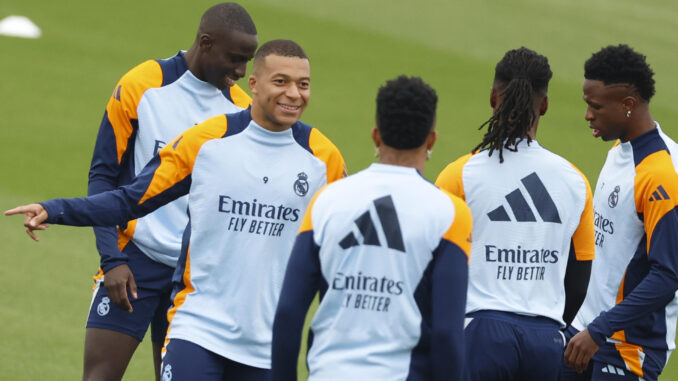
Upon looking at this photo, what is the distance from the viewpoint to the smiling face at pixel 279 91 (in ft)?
15.4

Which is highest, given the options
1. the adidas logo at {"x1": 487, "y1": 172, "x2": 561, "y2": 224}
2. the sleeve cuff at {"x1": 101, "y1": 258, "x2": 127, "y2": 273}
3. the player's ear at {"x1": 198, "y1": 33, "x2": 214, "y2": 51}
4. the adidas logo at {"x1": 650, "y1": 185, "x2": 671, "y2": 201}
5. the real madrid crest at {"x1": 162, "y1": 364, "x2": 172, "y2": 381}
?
the player's ear at {"x1": 198, "y1": 33, "x2": 214, "y2": 51}

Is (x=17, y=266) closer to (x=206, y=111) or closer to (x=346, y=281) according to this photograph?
(x=206, y=111)

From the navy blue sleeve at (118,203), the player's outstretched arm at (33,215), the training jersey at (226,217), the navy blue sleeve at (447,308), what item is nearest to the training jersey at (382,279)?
the navy blue sleeve at (447,308)

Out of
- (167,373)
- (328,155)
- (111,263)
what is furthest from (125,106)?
(167,373)

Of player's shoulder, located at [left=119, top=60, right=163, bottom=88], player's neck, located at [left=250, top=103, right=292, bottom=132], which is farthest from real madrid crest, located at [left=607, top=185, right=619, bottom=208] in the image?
player's shoulder, located at [left=119, top=60, right=163, bottom=88]

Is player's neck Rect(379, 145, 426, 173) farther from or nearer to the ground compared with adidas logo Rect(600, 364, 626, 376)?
farther from the ground

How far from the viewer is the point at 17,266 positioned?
892 centimetres

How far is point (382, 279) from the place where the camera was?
3617mm

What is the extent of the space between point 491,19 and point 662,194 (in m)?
11.5

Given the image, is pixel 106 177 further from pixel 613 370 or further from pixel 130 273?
pixel 613 370

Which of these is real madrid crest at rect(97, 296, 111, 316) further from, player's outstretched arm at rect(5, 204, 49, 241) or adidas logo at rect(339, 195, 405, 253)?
adidas logo at rect(339, 195, 405, 253)

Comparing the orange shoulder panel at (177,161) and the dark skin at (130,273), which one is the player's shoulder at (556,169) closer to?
the orange shoulder panel at (177,161)

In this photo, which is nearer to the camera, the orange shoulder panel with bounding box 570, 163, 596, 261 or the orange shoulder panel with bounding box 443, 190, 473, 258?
the orange shoulder panel with bounding box 443, 190, 473, 258

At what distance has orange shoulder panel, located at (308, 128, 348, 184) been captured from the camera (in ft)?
15.6
